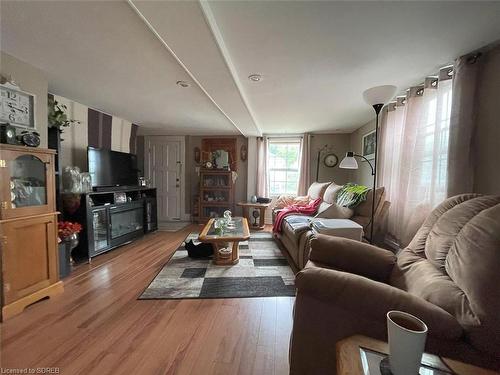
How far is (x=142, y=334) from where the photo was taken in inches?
60.4

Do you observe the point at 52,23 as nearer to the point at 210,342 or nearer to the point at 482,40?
the point at 210,342

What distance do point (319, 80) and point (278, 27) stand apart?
0.93 meters

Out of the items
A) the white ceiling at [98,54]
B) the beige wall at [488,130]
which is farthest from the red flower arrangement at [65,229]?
the beige wall at [488,130]

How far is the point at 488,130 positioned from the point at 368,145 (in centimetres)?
208

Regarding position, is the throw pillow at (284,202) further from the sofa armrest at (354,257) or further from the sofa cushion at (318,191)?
the sofa armrest at (354,257)

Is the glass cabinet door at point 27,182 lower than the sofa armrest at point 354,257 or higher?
higher

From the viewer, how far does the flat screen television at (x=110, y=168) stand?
319 cm

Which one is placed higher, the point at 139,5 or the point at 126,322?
the point at 139,5

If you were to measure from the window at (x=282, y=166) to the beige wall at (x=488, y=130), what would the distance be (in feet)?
11.2

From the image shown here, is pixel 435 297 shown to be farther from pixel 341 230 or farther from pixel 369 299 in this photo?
pixel 341 230

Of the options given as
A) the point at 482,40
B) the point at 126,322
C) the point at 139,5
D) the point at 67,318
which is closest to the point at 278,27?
the point at 139,5

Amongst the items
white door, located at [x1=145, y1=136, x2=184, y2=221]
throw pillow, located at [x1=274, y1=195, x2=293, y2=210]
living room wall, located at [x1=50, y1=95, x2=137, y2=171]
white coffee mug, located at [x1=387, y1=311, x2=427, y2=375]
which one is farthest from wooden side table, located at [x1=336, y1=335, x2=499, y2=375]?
white door, located at [x1=145, y1=136, x2=184, y2=221]

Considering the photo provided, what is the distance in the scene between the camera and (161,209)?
5.30 m

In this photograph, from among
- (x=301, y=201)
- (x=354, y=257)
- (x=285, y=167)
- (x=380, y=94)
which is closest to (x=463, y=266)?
(x=354, y=257)
